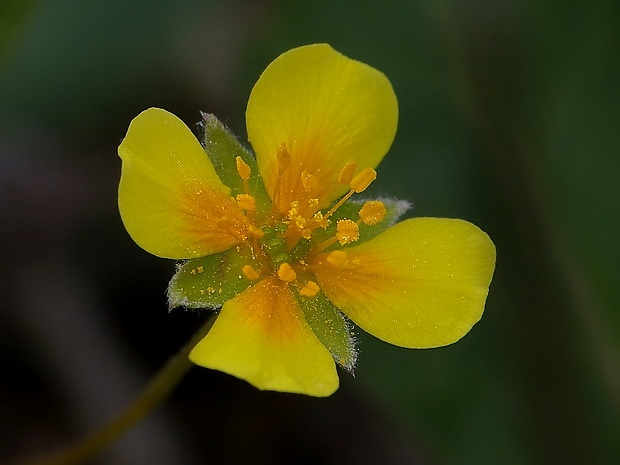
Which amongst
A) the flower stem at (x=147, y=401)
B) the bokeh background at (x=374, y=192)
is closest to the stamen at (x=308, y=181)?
the flower stem at (x=147, y=401)

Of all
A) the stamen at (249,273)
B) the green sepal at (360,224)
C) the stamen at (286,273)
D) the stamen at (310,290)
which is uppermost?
the stamen at (249,273)

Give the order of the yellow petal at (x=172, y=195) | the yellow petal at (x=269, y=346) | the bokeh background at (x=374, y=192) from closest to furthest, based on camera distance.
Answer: the yellow petal at (x=269, y=346), the yellow petal at (x=172, y=195), the bokeh background at (x=374, y=192)

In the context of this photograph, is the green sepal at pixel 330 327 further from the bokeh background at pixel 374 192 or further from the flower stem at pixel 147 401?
the bokeh background at pixel 374 192

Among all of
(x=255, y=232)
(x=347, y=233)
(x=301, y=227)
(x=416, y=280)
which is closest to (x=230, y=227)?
(x=255, y=232)

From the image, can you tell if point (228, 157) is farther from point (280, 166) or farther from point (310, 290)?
point (310, 290)

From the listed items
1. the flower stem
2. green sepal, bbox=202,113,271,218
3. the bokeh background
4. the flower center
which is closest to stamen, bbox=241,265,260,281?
the flower center
